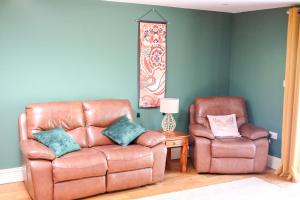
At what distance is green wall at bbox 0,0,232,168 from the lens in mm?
4113

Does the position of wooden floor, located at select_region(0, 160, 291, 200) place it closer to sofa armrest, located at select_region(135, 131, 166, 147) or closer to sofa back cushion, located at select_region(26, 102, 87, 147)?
sofa armrest, located at select_region(135, 131, 166, 147)

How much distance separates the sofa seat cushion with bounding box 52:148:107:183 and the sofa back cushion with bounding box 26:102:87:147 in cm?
43

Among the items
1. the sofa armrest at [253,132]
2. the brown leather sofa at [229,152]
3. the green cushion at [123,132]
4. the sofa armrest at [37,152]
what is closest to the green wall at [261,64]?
the sofa armrest at [253,132]

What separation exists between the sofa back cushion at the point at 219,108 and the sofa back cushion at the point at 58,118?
1740mm

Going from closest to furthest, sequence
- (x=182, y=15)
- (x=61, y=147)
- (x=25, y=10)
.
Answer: (x=61, y=147)
(x=25, y=10)
(x=182, y=15)

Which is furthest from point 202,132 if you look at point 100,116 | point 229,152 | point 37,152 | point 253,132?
point 37,152

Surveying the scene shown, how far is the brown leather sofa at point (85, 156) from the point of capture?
11.5 feet

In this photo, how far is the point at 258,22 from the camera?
16.8 feet

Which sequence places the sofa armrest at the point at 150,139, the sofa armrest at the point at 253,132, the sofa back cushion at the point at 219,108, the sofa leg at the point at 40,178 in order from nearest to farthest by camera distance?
1. the sofa leg at the point at 40,178
2. the sofa armrest at the point at 150,139
3. the sofa armrest at the point at 253,132
4. the sofa back cushion at the point at 219,108

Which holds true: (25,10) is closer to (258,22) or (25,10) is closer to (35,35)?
(35,35)

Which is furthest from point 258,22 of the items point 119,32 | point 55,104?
point 55,104

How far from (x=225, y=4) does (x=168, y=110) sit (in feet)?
5.31

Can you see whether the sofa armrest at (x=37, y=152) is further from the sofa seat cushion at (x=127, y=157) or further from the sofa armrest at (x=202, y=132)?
the sofa armrest at (x=202, y=132)

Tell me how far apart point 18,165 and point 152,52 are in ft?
7.68
